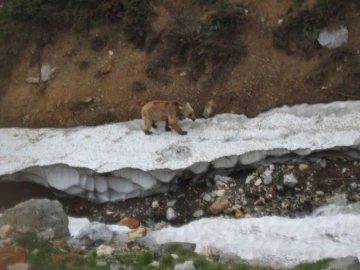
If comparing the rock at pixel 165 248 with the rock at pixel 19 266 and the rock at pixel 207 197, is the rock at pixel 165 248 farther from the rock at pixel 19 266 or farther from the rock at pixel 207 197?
the rock at pixel 19 266

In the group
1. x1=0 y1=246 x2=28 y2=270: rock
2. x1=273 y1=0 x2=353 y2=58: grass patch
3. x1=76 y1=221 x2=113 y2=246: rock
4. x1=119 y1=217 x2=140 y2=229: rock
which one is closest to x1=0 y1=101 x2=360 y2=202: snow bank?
x1=119 y1=217 x2=140 y2=229: rock

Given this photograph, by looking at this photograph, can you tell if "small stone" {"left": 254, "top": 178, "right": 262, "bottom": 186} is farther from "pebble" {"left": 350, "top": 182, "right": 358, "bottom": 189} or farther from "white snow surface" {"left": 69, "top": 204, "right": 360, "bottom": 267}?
"pebble" {"left": 350, "top": 182, "right": 358, "bottom": 189}

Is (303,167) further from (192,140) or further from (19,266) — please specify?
(19,266)

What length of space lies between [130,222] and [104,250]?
2.97 metres

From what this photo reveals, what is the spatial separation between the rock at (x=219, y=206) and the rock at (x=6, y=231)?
577cm

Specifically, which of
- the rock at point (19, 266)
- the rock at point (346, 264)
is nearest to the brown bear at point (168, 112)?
the rock at point (19, 266)

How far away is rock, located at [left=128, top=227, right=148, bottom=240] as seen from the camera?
1539cm

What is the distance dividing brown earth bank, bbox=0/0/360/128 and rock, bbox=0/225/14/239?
6519mm

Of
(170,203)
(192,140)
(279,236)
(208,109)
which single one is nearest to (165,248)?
(279,236)

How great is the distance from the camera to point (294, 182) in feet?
54.6

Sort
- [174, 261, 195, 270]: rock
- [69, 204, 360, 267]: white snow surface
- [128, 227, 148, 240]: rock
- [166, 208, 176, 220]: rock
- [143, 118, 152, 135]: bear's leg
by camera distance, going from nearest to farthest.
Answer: [174, 261, 195, 270]: rock
[69, 204, 360, 267]: white snow surface
[128, 227, 148, 240]: rock
[166, 208, 176, 220]: rock
[143, 118, 152, 135]: bear's leg

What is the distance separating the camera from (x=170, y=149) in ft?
58.2

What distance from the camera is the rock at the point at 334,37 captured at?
19094 mm

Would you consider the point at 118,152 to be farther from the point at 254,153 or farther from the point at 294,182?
the point at 294,182
